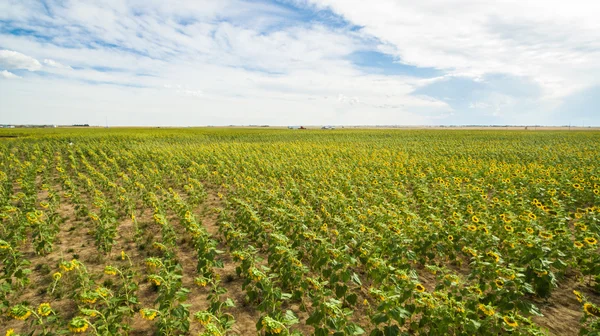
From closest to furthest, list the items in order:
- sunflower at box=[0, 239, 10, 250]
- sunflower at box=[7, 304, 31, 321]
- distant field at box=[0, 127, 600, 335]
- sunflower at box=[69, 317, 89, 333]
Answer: sunflower at box=[69, 317, 89, 333] < sunflower at box=[7, 304, 31, 321] < distant field at box=[0, 127, 600, 335] < sunflower at box=[0, 239, 10, 250]

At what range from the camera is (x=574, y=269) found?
599 cm

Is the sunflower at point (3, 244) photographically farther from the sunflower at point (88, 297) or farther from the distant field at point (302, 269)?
the sunflower at point (88, 297)

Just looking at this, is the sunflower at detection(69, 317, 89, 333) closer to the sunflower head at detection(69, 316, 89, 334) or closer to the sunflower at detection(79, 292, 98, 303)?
the sunflower head at detection(69, 316, 89, 334)

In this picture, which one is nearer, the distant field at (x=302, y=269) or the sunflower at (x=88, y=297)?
the sunflower at (x=88, y=297)

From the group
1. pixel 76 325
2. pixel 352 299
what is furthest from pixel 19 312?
pixel 352 299

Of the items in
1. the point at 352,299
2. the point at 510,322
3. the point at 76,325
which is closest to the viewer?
the point at 76,325

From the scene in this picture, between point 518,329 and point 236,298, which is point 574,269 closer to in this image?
point 518,329

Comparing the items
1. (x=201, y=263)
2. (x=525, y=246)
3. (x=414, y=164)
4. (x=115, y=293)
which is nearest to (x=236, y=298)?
(x=201, y=263)

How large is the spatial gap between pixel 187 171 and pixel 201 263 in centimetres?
1165

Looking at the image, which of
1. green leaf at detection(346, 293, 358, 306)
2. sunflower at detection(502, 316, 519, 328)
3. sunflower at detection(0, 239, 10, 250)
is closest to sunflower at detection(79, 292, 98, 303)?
sunflower at detection(0, 239, 10, 250)

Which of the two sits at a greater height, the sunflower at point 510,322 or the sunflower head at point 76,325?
the sunflower head at point 76,325

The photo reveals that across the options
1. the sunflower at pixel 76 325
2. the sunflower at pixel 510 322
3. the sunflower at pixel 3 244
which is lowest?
the sunflower at pixel 510 322

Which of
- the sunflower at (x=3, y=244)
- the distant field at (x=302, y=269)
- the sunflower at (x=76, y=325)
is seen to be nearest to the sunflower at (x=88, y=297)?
the distant field at (x=302, y=269)

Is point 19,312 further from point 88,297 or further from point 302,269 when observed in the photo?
point 302,269
